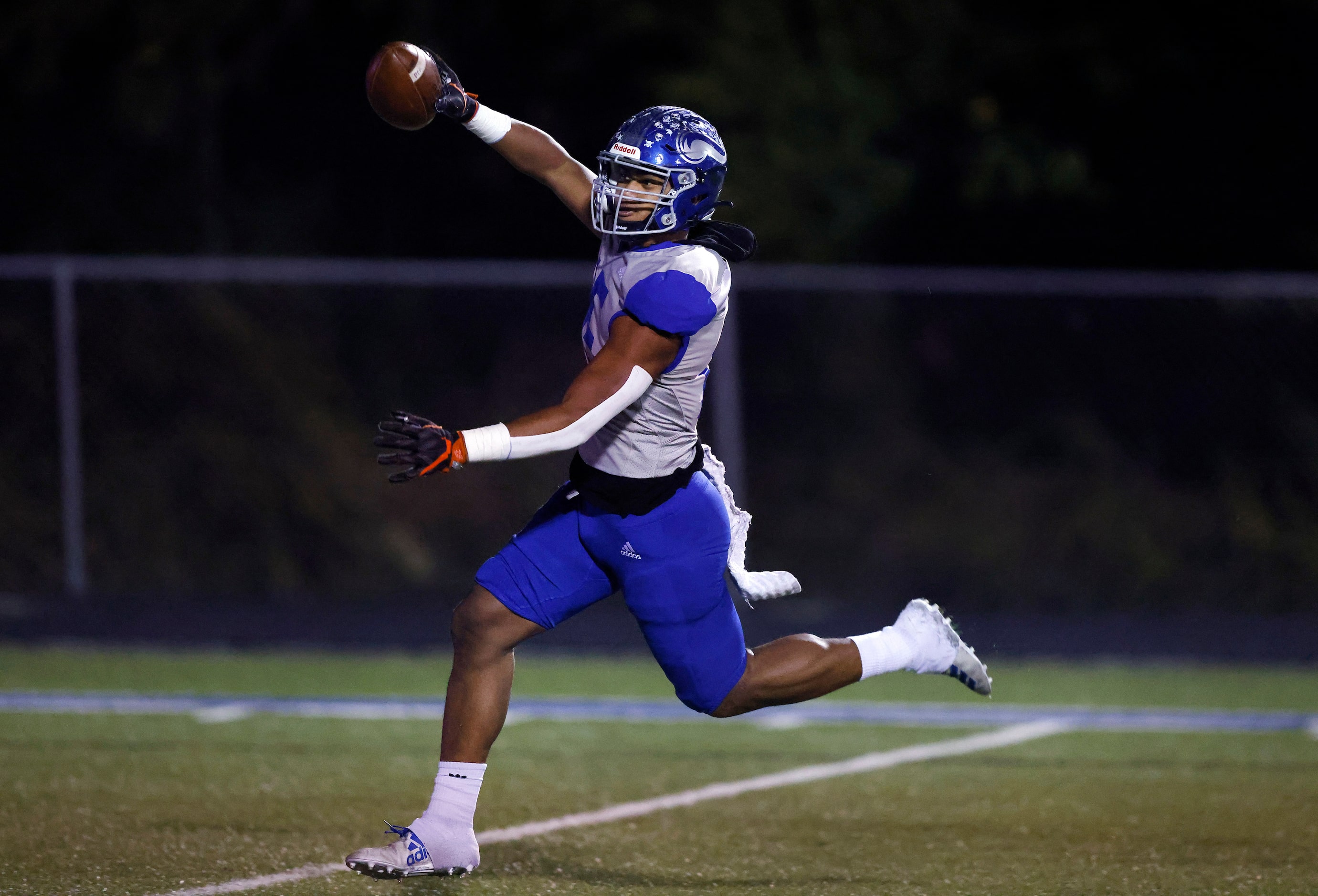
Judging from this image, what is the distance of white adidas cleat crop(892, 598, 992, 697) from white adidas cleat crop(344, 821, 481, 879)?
4.74 ft

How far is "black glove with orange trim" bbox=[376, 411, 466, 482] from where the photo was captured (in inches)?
167

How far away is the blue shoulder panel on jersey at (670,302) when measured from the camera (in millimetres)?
4594

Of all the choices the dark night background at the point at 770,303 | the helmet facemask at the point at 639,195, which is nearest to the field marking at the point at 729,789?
the helmet facemask at the point at 639,195

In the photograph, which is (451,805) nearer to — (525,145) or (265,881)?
(265,881)

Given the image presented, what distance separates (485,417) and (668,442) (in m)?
8.03

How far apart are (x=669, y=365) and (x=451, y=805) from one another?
127cm

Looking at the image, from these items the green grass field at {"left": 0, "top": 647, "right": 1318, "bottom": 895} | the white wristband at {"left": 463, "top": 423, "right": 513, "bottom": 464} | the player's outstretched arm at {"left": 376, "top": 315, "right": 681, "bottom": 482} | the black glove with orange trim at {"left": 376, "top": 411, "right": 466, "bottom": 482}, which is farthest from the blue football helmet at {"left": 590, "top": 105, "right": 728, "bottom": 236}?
the green grass field at {"left": 0, "top": 647, "right": 1318, "bottom": 895}

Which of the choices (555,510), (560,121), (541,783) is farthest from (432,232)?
(555,510)

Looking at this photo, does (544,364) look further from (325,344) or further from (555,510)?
(555,510)

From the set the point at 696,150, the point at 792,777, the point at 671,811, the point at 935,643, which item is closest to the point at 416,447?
the point at 696,150

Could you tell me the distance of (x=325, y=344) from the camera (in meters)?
13.0

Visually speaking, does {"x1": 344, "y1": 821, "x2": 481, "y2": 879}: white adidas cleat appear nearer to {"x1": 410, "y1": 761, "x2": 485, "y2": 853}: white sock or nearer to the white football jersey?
{"x1": 410, "y1": 761, "x2": 485, "y2": 853}: white sock

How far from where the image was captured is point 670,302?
4.60 metres

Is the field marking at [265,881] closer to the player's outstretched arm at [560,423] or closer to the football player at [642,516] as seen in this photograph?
the football player at [642,516]
